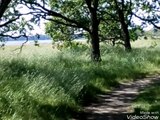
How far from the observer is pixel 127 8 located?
28219 millimetres

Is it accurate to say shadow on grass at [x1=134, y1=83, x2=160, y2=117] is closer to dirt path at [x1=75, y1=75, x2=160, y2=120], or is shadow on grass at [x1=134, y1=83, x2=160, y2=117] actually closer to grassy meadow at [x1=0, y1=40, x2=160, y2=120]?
dirt path at [x1=75, y1=75, x2=160, y2=120]

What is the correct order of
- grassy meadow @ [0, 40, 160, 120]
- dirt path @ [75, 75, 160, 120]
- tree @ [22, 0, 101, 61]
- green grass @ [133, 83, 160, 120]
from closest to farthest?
grassy meadow @ [0, 40, 160, 120], green grass @ [133, 83, 160, 120], dirt path @ [75, 75, 160, 120], tree @ [22, 0, 101, 61]

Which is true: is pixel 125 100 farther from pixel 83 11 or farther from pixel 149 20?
pixel 149 20

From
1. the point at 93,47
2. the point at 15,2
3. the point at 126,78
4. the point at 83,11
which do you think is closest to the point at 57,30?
the point at 83,11

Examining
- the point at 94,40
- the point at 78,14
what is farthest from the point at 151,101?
the point at 78,14

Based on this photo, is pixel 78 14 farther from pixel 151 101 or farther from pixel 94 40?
pixel 151 101

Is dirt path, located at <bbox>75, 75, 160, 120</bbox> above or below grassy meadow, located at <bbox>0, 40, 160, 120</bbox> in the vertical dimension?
below

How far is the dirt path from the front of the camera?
975 centimetres

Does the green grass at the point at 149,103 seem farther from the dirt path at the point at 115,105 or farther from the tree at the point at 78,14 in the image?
the tree at the point at 78,14

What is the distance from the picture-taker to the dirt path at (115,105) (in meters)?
9.75

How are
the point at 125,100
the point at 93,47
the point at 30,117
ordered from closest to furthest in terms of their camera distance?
1. the point at 30,117
2. the point at 125,100
3. the point at 93,47

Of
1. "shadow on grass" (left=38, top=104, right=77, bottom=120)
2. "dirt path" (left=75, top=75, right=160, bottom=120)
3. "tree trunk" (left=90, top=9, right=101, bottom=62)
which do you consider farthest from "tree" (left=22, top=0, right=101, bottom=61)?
"shadow on grass" (left=38, top=104, right=77, bottom=120)

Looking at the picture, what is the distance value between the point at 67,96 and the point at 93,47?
938 centimetres

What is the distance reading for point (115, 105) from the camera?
441 inches
